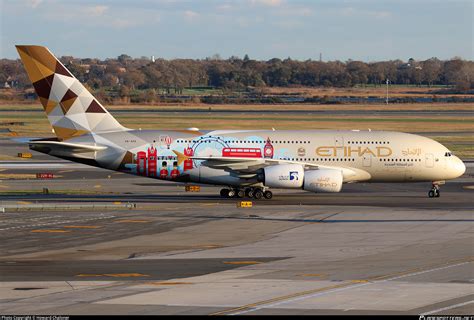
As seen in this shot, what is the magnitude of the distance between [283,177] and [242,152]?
3160 millimetres

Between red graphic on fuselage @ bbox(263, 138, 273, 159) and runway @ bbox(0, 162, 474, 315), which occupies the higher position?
red graphic on fuselage @ bbox(263, 138, 273, 159)

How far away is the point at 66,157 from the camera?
55.2 meters

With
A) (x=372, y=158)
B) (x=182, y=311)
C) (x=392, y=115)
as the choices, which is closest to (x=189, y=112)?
(x=392, y=115)

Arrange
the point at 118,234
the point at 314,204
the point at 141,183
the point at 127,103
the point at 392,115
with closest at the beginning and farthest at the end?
the point at 118,234
the point at 314,204
the point at 141,183
the point at 392,115
the point at 127,103

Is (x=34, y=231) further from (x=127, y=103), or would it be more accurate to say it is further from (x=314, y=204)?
(x=127, y=103)

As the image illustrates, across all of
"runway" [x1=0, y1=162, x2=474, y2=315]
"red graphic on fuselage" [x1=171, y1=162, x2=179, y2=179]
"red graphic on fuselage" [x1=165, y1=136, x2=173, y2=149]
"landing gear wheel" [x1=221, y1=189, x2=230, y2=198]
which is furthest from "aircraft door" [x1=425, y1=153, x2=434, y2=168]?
"red graphic on fuselage" [x1=165, y1=136, x2=173, y2=149]

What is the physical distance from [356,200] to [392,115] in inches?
3403

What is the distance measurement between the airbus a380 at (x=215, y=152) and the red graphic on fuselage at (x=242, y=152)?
2.3 inches

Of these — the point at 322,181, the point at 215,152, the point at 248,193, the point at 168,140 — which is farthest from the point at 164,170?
the point at 322,181

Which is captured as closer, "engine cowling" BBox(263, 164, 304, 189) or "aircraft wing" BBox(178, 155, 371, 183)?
"engine cowling" BBox(263, 164, 304, 189)

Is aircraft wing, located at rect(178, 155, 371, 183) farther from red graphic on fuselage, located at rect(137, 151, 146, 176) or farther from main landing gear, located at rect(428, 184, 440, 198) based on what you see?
main landing gear, located at rect(428, 184, 440, 198)

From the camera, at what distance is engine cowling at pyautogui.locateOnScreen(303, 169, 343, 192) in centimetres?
5434

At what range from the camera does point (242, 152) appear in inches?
2202

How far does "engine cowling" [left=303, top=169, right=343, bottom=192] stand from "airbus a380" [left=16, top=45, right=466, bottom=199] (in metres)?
0.06
